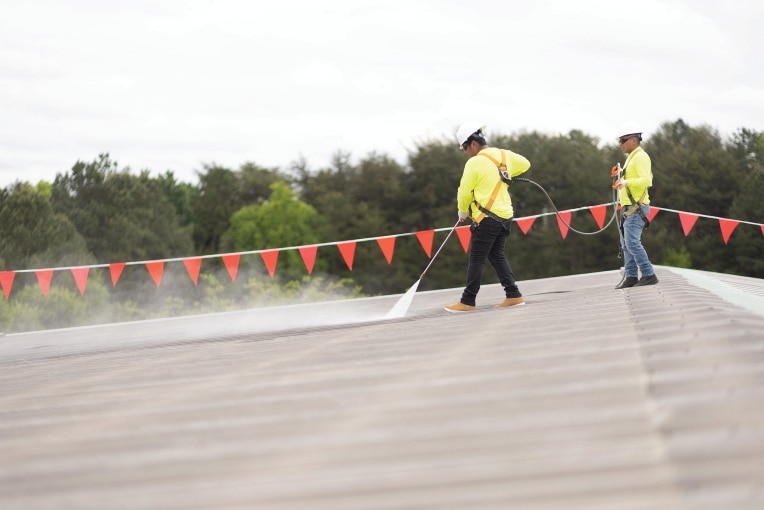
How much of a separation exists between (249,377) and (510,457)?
6.03 feet

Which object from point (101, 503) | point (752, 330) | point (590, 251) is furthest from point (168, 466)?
point (590, 251)

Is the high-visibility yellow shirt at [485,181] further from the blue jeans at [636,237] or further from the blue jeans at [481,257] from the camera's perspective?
the blue jeans at [636,237]

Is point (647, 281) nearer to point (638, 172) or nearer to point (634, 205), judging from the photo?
point (634, 205)

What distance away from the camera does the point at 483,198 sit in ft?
25.3

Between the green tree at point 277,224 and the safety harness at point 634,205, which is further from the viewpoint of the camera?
the green tree at point 277,224

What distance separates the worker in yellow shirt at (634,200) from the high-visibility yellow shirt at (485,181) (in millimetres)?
1328

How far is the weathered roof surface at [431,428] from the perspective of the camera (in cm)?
195

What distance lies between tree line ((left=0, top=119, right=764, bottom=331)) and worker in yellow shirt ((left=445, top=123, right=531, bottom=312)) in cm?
3253

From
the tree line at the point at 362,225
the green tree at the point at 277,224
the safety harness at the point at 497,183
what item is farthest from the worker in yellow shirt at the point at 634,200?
the green tree at the point at 277,224

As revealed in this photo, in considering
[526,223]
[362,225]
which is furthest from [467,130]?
[362,225]

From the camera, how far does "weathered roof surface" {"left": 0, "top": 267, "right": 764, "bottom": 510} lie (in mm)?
1954

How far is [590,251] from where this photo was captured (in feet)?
156

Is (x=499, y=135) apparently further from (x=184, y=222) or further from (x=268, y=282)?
(x=184, y=222)

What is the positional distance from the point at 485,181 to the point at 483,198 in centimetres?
14
